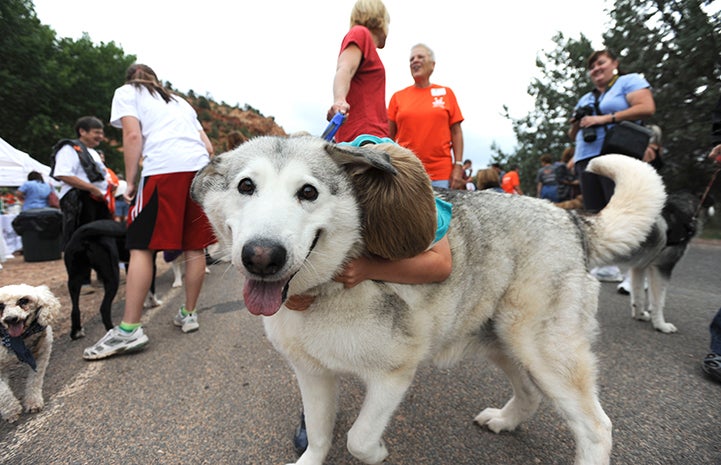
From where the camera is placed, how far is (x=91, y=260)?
364cm

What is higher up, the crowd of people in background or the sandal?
the crowd of people in background

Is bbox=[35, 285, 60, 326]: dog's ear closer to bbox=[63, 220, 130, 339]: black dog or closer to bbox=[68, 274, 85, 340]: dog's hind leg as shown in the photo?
bbox=[63, 220, 130, 339]: black dog

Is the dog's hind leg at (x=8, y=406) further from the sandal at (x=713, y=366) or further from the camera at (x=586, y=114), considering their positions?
the camera at (x=586, y=114)

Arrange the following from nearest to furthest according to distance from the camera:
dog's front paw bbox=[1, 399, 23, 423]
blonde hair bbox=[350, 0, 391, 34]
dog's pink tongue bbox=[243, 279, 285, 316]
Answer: dog's pink tongue bbox=[243, 279, 285, 316] < dog's front paw bbox=[1, 399, 23, 423] < blonde hair bbox=[350, 0, 391, 34]

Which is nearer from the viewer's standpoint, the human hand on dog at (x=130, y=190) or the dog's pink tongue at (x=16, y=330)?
the dog's pink tongue at (x=16, y=330)

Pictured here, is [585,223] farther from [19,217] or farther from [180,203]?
[19,217]

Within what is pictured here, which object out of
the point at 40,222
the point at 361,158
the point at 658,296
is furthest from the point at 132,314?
the point at 40,222

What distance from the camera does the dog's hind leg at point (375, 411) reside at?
5.02ft

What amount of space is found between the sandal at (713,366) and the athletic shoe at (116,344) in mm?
4597

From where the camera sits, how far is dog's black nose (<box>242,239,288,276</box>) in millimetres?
1106

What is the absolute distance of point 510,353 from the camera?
6.07ft

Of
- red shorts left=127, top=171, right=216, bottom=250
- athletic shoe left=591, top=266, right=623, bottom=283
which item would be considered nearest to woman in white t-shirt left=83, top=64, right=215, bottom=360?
red shorts left=127, top=171, right=216, bottom=250

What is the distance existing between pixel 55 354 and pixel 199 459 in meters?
2.36

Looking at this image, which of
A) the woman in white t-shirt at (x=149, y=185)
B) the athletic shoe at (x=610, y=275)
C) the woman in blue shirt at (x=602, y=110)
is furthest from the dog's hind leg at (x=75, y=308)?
the athletic shoe at (x=610, y=275)
